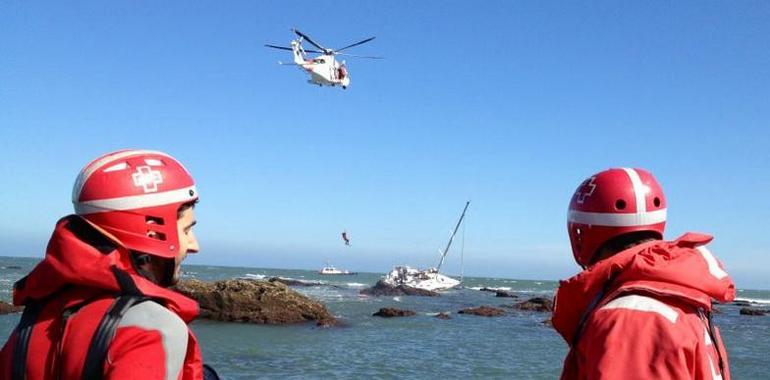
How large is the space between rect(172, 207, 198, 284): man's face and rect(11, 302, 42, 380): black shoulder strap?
0.48 metres

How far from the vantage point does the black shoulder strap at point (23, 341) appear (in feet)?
6.45

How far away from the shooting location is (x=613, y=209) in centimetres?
262

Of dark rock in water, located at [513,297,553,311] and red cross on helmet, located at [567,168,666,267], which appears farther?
dark rock in water, located at [513,297,553,311]

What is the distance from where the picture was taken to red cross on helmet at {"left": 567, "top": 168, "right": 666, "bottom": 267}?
8.56 ft

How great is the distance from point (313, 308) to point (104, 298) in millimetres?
26245

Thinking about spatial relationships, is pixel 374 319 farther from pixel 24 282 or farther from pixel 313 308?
pixel 24 282

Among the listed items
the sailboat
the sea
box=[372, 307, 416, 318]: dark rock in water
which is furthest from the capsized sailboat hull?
the sea

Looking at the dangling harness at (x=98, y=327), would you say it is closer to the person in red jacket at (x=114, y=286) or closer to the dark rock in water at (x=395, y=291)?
the person in red jacket at (x=114, y=286)

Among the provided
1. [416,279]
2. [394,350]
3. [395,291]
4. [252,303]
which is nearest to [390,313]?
[252,303]

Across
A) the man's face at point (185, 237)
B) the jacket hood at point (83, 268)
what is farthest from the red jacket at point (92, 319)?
the man's face at point (185, 237)

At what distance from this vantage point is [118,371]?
1789mm

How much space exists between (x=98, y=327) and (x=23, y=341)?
35cm

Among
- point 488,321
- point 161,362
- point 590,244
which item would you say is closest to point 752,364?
point 488,321

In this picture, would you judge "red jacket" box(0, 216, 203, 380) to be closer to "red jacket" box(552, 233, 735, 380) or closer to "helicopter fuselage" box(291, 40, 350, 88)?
"red jacket" box(552, 233, 735, 380)
